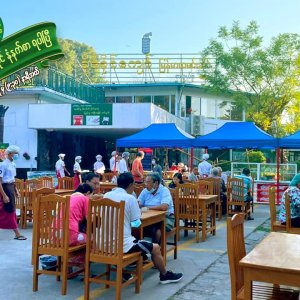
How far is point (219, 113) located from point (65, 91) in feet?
40.6

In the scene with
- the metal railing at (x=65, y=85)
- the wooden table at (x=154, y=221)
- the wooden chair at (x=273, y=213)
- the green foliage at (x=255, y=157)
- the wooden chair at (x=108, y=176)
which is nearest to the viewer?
the wooden table at (x=154, y=221)

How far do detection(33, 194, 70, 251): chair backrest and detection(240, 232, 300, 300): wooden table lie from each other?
2.13 m

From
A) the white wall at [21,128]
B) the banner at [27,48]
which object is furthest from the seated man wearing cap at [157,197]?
the white wall at [21,128]

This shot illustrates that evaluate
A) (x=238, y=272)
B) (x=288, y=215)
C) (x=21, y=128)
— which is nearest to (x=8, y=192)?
(x=288, y=215)

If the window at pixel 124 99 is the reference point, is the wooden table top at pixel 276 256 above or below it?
below

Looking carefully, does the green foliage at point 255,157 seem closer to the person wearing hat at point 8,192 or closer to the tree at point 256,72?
the tree at point 256,72

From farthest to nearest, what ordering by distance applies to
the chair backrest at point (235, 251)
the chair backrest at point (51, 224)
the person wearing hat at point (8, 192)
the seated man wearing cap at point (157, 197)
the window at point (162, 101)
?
the window at point (162, 101)
the person wearing hat at point (8, 192)
the seated man wearing cap at point (157, 197)
the chair backrest at point (51, 224)
the chair backrest at point (235, 251)

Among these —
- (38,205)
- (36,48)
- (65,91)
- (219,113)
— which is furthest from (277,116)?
(38,205)

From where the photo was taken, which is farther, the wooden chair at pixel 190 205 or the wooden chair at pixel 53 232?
the wooden chair at pixel 190 205

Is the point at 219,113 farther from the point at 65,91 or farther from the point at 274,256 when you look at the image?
the point at 274,256

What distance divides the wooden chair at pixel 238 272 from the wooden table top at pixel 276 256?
14cm

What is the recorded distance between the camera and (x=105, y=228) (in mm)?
4215

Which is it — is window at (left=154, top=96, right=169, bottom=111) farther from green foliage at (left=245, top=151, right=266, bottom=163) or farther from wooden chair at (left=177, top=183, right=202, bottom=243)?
wooden chair at (left=177, top=183, right=202, bottom=243)

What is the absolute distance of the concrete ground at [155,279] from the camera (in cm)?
450
